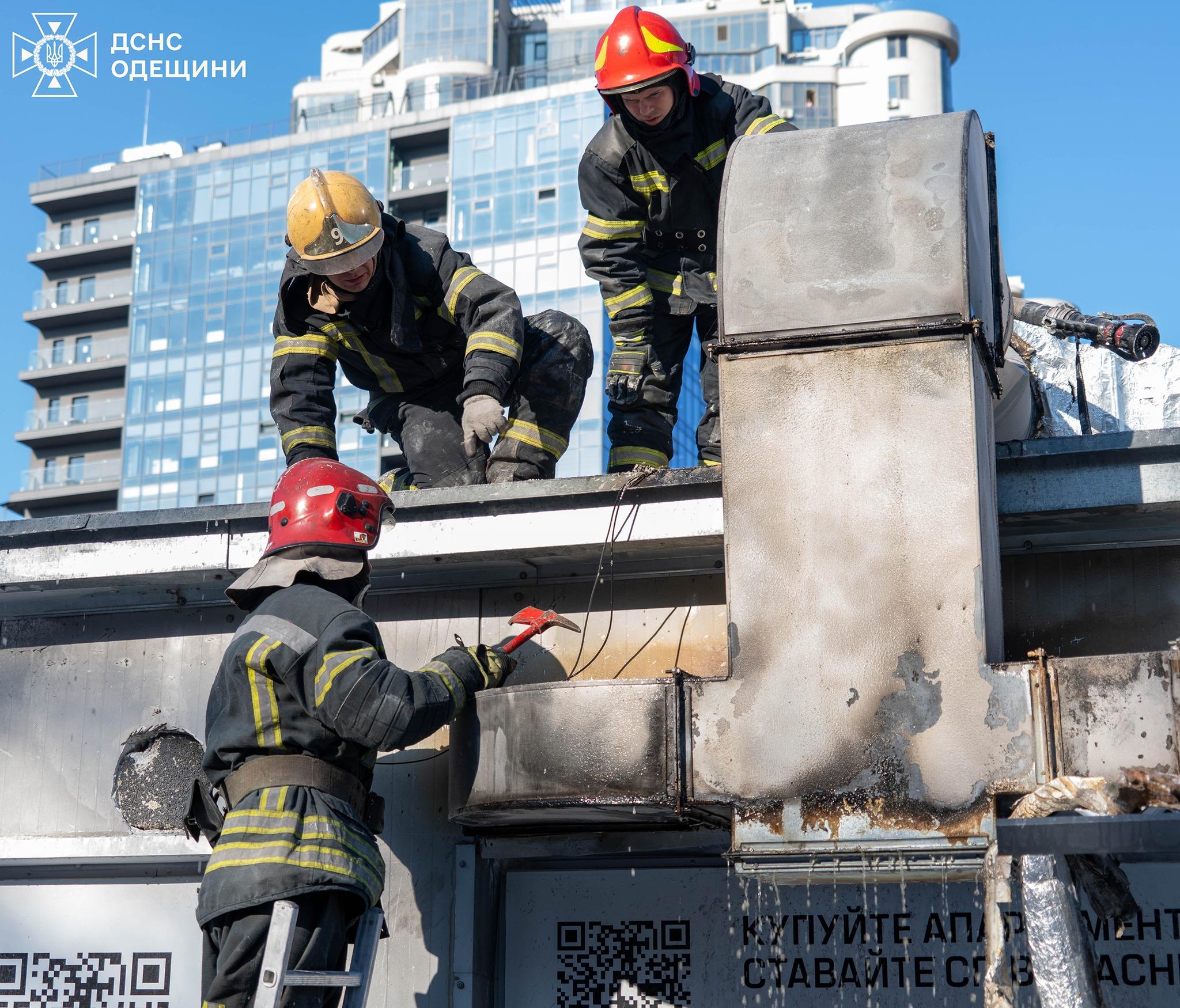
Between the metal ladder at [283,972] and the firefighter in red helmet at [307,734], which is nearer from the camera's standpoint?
the metal ladder at [283,972]

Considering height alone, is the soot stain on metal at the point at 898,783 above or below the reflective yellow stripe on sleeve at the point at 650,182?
below

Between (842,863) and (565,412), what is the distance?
277 cm

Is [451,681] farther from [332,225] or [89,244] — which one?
[89,244]

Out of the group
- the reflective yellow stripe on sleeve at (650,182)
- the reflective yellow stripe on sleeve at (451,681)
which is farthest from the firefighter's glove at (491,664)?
the reflective yellow stripe on sleeve at (650,182)

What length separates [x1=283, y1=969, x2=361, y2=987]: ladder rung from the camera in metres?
4.29

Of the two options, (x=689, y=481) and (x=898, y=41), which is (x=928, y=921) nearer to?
(x=689, y=481)

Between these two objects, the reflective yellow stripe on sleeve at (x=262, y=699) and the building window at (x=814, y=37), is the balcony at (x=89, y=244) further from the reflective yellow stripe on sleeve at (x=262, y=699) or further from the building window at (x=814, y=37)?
the reflective yellow stripe on sleeve at (x=262, y=699)

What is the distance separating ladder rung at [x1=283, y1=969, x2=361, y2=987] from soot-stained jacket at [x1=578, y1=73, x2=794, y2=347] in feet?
10.7

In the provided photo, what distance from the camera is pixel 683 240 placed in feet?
22.3

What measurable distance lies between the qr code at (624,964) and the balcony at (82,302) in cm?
6536

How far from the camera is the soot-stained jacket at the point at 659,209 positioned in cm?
645

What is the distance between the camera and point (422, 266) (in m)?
6.25

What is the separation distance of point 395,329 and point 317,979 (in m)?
→ 2.84

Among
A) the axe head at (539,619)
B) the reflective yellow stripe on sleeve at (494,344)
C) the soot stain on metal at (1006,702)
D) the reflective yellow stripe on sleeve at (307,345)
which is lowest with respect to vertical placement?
the soot stain on metal at (1006,702)
